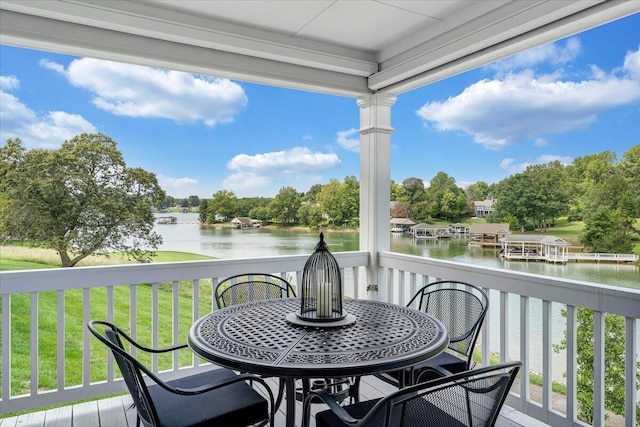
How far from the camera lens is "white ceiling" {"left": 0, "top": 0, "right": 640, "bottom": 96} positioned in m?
2.56

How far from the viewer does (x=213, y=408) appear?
177cm

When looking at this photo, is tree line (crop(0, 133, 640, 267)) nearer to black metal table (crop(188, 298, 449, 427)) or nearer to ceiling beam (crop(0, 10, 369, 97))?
ceiling beam (crop(0, 10, 369, 97))

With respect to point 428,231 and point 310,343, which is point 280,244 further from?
point 310,343

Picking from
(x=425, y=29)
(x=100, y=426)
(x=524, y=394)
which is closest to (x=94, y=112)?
(x=100, y=426)

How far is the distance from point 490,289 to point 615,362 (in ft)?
2.64

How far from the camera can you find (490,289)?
2.91 meters

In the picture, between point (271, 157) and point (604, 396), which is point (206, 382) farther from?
Result: point (271, 157)

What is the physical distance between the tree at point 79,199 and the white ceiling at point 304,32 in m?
0.86

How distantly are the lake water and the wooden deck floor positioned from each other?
0.37 m

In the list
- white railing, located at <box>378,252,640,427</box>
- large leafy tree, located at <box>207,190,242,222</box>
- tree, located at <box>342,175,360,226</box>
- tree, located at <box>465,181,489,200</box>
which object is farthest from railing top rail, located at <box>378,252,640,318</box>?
large leafy tree, located at <box>207,190,242,222</box>

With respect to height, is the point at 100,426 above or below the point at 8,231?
below

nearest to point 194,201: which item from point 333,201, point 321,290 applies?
point 333,201

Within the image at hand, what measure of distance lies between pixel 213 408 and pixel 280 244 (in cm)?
208

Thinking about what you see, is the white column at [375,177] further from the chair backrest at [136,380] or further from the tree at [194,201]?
the chair backrest at [136,380]
